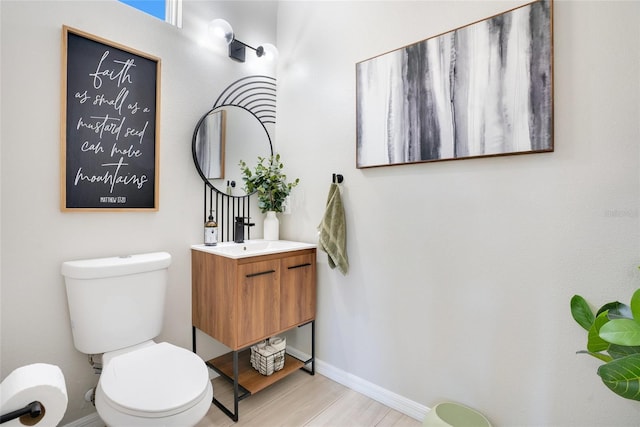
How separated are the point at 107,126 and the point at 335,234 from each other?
1.34 meters

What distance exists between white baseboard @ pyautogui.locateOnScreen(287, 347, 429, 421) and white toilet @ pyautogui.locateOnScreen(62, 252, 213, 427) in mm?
997

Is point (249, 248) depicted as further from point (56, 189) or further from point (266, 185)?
point (56, 189)

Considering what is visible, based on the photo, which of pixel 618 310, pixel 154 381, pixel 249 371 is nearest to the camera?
pixel 618 310

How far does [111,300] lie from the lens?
1.47 m

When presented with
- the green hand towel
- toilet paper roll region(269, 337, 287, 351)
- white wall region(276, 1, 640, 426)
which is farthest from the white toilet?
white wall region(276, 1, 640, 426)

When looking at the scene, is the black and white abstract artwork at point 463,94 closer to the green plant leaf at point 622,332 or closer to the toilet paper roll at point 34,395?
the green plant leaf at point 622,332

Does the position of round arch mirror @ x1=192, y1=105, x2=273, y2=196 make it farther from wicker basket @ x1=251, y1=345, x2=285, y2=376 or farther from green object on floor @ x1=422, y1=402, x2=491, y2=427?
green object on floor @ x1=422, y1=402, x2=491, y2=427

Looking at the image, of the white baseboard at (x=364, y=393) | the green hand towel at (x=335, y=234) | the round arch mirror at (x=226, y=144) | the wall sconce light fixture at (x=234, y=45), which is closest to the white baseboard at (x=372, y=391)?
the white baseboard at (x=364, y=393)

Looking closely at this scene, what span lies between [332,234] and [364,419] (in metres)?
1.02

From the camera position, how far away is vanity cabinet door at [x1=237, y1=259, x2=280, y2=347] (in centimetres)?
168

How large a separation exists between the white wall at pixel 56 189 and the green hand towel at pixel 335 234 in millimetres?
835

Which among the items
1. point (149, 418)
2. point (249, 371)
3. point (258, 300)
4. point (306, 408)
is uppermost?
point (258, 300)

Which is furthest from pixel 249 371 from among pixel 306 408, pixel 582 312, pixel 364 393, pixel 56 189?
pixel 582 312

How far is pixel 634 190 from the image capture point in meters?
1.16
